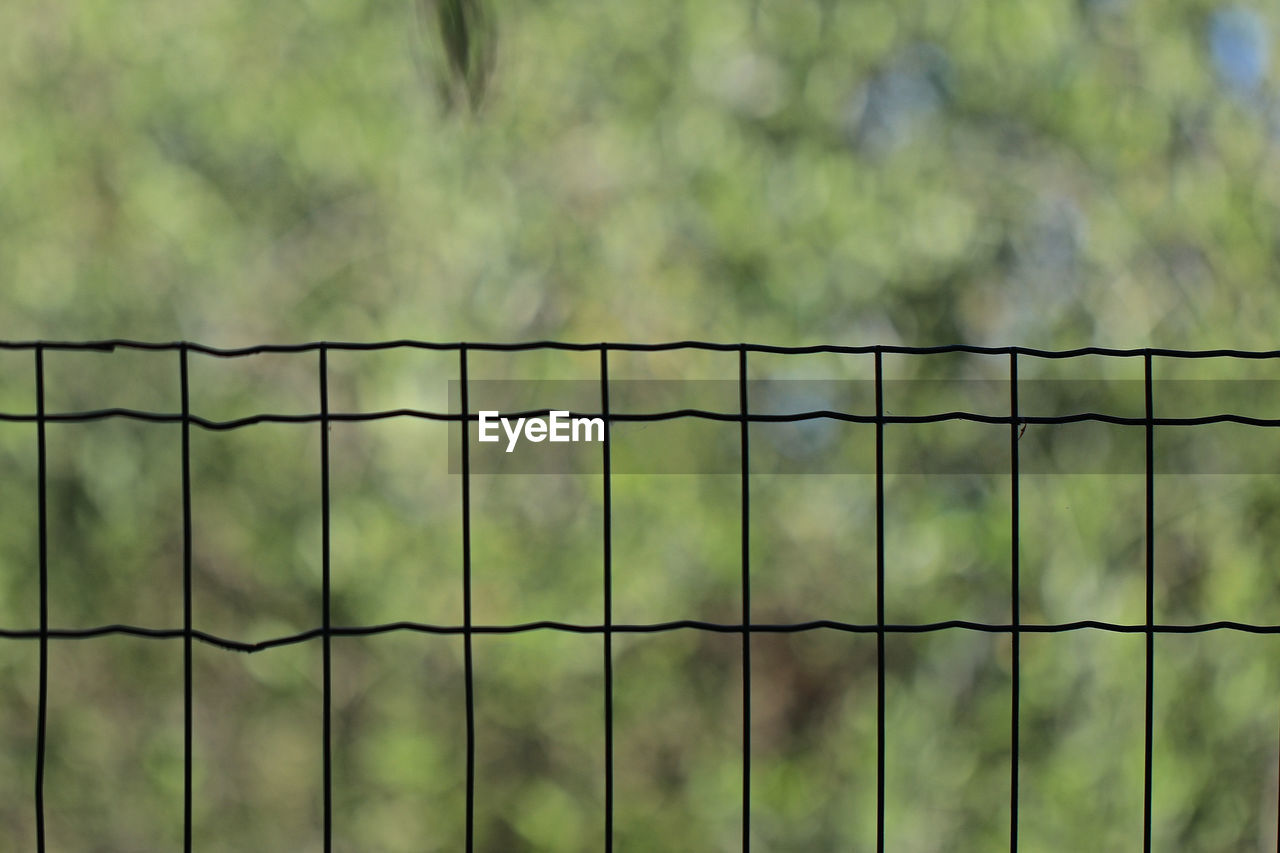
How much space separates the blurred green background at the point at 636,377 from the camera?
3.14m

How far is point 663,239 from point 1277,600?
6.19 ft

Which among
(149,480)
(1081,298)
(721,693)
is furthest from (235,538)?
(1081,298)

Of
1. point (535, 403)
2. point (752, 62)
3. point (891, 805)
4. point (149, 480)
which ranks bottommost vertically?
point (891, 805)

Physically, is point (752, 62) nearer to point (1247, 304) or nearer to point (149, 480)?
point (1247, 304)

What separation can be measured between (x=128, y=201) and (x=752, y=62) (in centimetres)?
173

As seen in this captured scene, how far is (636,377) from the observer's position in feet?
10.7

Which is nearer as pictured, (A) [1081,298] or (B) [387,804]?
(B) [387,804]

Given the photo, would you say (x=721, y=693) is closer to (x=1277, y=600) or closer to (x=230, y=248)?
(x=1277, y=600)

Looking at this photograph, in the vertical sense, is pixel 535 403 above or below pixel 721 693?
above

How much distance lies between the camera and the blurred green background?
10.3ft

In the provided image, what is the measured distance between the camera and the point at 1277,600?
3.27m

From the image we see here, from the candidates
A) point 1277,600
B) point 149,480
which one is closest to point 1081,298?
point 1277,600

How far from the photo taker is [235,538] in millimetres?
3227

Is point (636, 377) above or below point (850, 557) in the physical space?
above
